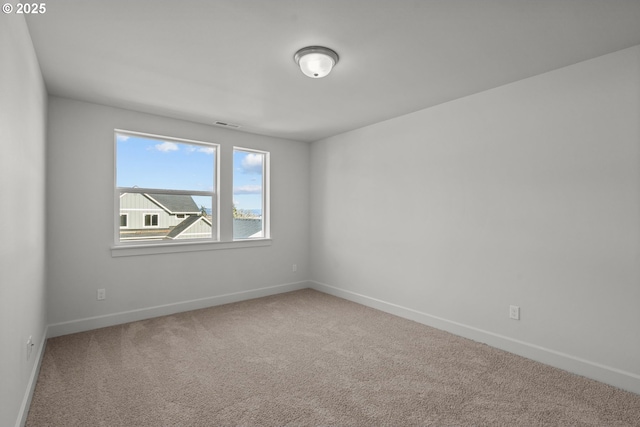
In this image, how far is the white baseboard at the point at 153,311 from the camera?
329cm

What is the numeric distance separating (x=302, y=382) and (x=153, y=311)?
2.32m

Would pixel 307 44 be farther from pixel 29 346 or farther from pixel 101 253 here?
pixel 101 253

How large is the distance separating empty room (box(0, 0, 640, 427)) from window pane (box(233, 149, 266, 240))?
0.56 feet

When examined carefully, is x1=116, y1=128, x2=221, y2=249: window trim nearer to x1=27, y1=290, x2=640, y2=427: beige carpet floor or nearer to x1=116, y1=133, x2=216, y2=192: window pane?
x1=116, y1=133, x2=216, y2=192: window pane

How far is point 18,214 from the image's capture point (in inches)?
71.5

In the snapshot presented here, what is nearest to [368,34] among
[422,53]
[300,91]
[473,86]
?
[422,53]

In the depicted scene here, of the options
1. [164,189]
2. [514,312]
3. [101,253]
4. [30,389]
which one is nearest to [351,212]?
[514,312]

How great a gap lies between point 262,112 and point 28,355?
296cm

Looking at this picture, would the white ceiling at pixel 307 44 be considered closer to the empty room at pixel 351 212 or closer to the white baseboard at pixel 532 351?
the empty room at pixel 351 212

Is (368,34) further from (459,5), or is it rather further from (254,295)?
(254,295)

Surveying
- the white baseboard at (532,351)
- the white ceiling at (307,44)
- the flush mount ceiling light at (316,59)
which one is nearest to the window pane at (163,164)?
the white ceiling at (307,44)

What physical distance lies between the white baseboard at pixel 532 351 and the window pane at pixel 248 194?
212 cm

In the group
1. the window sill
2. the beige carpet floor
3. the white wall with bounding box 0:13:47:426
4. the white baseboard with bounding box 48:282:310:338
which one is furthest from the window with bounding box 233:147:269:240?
the white wall with bounding box 0:13:47:426

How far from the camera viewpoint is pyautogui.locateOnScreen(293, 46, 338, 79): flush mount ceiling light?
2.29 meters
